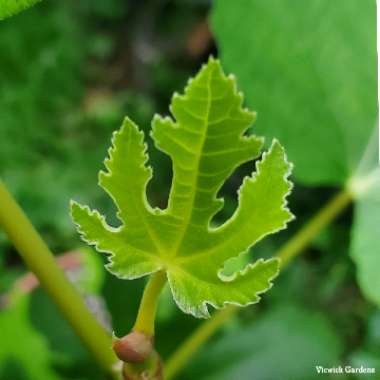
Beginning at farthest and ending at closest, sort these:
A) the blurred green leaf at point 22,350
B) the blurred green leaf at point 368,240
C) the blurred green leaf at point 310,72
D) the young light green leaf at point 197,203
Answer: the blurred green leaf at point 22,350
the blurred green leaf at point 310,72
the blurred green leaf at point 368,240
the young light green leaf at point 197,203

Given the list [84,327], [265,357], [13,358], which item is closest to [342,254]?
[265,357]

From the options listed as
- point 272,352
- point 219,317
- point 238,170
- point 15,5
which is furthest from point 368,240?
point 238,170

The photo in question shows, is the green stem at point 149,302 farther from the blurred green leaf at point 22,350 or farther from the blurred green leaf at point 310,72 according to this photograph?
the blurred green leaf at point 22,350

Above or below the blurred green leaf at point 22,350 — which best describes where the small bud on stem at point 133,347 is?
below

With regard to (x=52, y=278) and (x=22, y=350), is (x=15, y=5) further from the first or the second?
(x=22, y=350)

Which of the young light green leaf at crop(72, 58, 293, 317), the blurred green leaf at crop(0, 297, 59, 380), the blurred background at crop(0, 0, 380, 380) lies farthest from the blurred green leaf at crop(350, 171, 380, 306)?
the blurred green leaf at crop(0, 297, 59, 380)

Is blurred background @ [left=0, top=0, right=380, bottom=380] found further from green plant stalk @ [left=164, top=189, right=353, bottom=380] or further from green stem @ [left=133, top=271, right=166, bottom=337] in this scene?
green stem @ [left=133, top=271, right=166, bottom=337]

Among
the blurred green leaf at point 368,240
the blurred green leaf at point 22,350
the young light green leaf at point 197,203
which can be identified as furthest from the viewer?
the blurred green leaf at point 22,350

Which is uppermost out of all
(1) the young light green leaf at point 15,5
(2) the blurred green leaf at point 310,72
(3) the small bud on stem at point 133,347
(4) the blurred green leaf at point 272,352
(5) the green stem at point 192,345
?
(2) the blurred green leaf at point 310,72

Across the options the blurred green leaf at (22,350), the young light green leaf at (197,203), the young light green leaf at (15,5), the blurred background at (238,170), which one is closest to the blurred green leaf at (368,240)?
the blurred background at (238,170)
